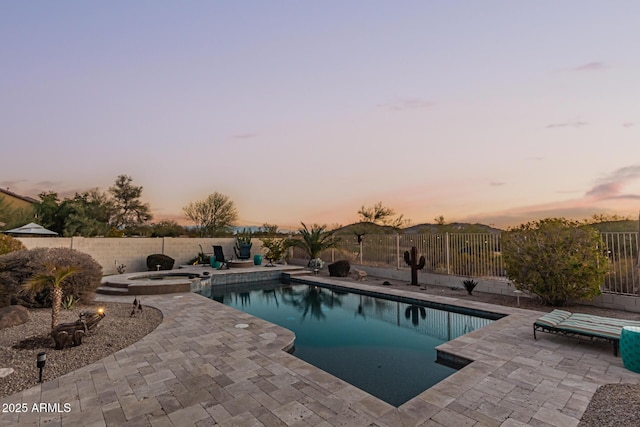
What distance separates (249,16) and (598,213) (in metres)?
13.7

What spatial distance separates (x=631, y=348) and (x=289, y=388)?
440cm

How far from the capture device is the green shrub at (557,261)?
23.4 feet

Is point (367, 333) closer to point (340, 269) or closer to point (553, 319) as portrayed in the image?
point (553, 319)

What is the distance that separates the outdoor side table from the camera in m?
3.85

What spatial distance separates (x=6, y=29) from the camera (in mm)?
8156

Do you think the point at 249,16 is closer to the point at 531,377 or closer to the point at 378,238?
the point at 378,238

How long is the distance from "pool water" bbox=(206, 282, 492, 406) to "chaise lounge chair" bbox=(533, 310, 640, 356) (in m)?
1.58

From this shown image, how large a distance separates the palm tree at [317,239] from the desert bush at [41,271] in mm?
9496

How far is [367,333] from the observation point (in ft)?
21.3

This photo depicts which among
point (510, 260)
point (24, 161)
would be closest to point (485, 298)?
point (510, 260)

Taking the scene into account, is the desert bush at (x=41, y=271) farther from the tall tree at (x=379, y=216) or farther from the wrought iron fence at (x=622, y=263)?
the tall tree at (x=379, y=216)

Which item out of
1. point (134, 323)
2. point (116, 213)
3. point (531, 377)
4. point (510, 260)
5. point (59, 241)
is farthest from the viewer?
point (116, 213)

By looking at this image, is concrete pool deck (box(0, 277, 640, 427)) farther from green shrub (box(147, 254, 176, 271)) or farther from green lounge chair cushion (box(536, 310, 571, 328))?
green shrub (box(147, 254, 176, 271))

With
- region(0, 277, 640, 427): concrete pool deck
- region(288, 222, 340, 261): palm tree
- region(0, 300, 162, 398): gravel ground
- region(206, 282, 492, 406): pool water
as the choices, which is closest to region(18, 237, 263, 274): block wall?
region(288, 222, 340, 261): palm tree
